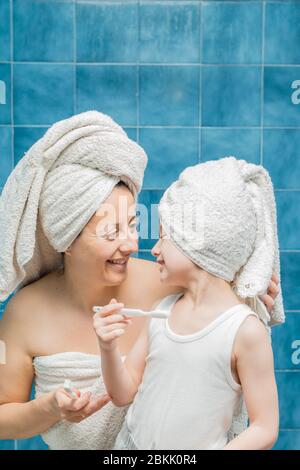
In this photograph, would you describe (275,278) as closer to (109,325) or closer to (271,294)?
(271,294)

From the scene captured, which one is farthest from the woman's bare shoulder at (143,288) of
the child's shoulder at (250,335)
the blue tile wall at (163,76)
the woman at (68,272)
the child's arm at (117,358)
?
the blue tile wall at (163,76)

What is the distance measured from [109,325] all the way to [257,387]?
21 centimetres

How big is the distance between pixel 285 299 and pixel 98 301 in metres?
0.89

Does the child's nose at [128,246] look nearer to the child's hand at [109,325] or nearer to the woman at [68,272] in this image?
the woman at [68,272]

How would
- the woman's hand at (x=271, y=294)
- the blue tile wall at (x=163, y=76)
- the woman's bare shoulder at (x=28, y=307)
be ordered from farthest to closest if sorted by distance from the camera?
the blue tile wall at (x=163, y=76) → the woman's bare shoulder at (x=28, y=307) → the woman's hand at (x=271, y=294)

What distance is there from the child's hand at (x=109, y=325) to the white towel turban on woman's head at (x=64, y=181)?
190mm

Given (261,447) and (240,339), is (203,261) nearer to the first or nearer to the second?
(240,339)

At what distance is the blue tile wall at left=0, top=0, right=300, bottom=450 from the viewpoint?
1869mm

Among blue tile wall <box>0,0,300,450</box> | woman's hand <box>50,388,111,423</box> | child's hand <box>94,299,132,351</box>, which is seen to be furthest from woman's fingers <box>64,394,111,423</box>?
blue tile wall <box>0,0,300,450</box>

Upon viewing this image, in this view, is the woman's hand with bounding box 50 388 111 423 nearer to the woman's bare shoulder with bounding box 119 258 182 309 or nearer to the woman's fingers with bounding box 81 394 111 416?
the woman's fingers with bounding box 81 394 111 416

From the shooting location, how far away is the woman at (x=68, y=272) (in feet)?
3.56

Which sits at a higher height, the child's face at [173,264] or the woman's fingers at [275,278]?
the child's face at [173,264]

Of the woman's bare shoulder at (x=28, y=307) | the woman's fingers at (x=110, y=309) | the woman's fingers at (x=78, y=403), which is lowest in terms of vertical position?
the woman's fingers at (x=78, y=403)

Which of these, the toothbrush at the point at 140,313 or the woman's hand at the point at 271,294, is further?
the woman's hand at the point at 271,294
